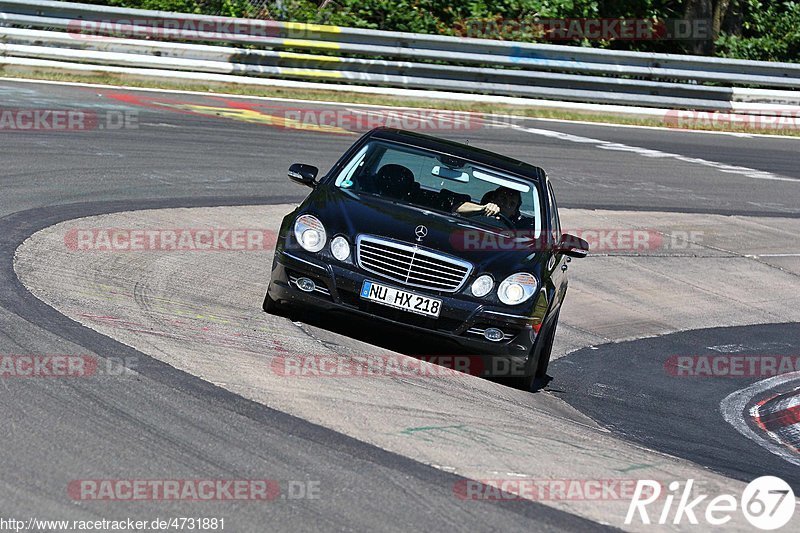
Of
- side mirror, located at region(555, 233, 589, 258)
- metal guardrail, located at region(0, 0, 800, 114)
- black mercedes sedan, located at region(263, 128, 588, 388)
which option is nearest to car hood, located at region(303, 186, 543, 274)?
black mercedes sedan, located at region(263, 128, 588, 388)

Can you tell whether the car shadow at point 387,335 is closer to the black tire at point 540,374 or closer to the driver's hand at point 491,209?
the black tire at point 540,374

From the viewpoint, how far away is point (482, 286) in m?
8.12

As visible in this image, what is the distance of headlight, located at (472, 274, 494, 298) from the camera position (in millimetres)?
8109

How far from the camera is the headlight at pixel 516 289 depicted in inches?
321

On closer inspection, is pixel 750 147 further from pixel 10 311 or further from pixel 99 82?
pixel 10 311

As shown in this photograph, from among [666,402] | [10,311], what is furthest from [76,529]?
[666,402]

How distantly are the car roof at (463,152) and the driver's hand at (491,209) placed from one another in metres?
0.43

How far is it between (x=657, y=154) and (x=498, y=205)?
11645 mm

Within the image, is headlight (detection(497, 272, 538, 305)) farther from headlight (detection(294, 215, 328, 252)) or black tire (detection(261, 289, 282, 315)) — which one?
black tire (detection(261, 289, 282, 315))

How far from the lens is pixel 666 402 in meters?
8.95

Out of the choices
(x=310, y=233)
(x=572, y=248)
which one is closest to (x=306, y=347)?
(x=310, y=233)

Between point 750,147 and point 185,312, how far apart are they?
53.2 ft

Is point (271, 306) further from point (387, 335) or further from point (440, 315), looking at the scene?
point (440, 315)

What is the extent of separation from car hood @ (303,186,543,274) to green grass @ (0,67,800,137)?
11.9 metres
